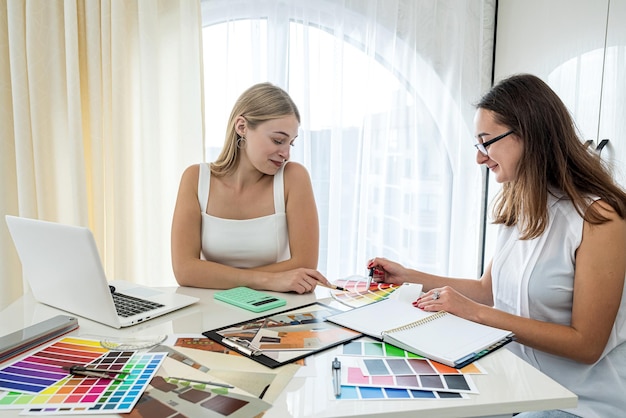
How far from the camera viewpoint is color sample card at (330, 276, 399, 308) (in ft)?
4.23

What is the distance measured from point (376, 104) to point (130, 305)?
1848mm

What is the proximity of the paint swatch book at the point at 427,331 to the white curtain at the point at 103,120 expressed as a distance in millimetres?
1525

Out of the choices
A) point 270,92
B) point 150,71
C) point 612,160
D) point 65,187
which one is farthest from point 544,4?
point 65,187

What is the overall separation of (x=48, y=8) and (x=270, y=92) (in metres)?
1.23

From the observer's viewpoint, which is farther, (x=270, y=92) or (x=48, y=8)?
(x=48, y=8)

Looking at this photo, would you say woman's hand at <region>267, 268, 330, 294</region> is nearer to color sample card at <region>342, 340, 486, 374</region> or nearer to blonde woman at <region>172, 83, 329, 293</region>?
blonde woman at <region>172, 83, 329, 293</region>

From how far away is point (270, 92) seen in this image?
173 centimetres

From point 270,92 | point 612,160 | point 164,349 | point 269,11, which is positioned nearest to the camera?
point 164,349

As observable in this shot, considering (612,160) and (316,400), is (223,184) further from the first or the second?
(612,160)

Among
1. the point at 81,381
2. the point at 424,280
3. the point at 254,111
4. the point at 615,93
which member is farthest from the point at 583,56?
the point at 81,381

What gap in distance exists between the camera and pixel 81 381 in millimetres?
804

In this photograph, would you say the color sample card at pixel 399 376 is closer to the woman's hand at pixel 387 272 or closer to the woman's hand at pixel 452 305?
the woman's hand at pixel 452 305

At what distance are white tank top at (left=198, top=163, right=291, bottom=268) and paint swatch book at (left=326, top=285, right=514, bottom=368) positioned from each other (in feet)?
1.88

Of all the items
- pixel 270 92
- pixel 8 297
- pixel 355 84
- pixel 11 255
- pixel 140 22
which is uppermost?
pixel 140 22
